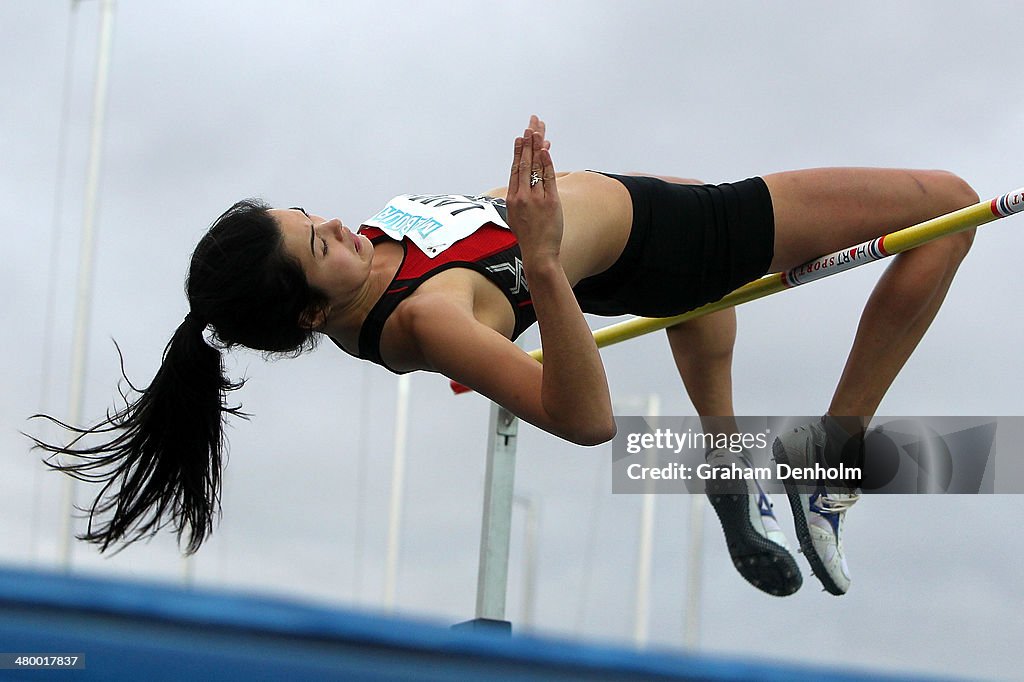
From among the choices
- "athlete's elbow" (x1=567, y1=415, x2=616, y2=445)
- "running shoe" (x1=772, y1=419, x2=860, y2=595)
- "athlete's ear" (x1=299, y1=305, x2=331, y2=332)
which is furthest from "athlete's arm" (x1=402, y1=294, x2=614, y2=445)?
"running shoe" (x1=772, y1=419, x2=860, y2=595)

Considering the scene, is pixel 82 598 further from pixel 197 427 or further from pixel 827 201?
pixel 827 201

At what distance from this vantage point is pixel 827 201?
2.93 metres

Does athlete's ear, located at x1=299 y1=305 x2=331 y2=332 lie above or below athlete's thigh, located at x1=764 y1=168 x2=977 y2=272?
below

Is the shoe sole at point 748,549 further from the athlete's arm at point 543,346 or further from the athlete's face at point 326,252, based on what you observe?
the athlete's face at point 326,252

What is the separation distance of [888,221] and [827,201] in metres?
0.18

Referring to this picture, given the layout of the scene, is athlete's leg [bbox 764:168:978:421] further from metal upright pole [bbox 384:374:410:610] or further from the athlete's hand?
metal upright pole [bbox 384:374:410:610]

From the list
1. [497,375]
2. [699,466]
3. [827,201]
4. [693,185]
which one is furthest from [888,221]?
[497,375]

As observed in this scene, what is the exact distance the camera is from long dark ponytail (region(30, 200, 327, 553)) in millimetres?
2467

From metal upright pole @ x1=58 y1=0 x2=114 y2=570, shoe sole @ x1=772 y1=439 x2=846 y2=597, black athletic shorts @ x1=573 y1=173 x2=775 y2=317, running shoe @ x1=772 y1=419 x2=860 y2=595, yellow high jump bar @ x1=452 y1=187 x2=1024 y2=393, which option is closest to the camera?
yellow high jump bar @ x1=452 y1=187 x2=1024 y2=393

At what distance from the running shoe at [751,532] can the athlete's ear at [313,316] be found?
142 centimetres

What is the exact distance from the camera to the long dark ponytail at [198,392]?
247 centimetres

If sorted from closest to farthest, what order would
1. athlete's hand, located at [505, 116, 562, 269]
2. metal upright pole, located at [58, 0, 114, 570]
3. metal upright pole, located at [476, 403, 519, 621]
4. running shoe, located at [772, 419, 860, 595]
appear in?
athlete's hand, located at [505, 116, 562, 269], running shoe, located at [772, 419, 860, 595], metal upright pole, located at [476, 403, 519, 621], metal upright pole, located at [58, 0, 114, 570]

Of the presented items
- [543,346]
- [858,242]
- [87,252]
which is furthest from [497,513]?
[87,252]

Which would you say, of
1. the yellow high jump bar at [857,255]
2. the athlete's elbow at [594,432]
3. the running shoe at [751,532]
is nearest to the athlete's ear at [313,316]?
the yellow high jump bar at [857,255]
